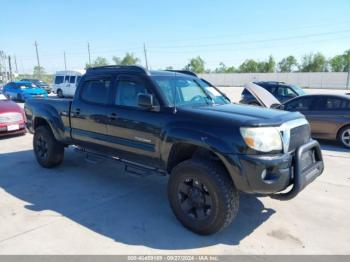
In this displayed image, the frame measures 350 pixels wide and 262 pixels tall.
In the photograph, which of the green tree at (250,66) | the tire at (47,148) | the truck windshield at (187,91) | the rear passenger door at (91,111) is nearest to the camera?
the truck windshield at (187,91)

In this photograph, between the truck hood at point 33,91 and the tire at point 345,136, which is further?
the truck hood at point 33,91

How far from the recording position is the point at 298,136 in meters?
3.67

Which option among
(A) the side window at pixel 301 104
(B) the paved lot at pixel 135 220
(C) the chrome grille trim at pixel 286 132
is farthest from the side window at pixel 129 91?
(A) the side window at pixel 301 104

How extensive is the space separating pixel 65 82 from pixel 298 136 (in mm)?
24616

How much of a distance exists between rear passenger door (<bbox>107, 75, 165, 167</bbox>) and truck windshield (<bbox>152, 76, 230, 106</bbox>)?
24 cm

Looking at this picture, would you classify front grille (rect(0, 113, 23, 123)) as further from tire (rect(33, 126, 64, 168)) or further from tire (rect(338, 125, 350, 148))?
tire (rect(338, 125, 350, 148))

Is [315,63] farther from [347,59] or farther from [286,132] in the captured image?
[286,132]

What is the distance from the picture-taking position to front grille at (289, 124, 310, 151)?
3525 mm

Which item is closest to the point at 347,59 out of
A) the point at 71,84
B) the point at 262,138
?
the point at 71,84

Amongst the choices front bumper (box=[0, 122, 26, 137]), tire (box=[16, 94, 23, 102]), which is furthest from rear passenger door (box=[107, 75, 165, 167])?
tire (box=[16, 94, 23, 102])

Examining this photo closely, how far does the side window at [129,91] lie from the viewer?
4371mm

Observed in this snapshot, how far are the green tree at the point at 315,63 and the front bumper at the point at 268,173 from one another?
85.2 metres

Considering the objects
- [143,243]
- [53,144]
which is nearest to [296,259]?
[143,243]

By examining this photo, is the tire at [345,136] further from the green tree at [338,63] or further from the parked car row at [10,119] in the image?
the green tree at [338,63]
